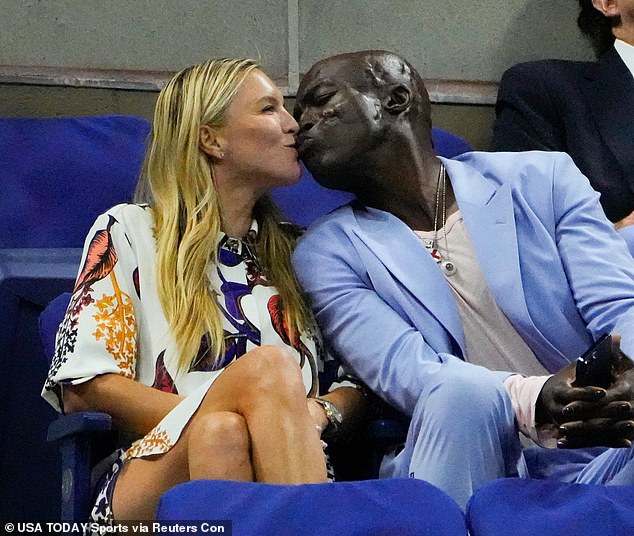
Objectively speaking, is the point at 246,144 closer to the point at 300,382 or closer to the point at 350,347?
the point at 350,347

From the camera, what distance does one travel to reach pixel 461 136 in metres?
2.56

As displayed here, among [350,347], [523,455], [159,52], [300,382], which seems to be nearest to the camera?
[300,382]

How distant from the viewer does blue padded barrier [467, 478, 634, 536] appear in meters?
1.26

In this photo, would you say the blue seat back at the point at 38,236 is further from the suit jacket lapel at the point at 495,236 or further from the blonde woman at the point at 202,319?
the suit jacket lapel at the point at 495,236

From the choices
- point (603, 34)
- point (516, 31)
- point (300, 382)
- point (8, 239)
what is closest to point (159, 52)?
point (8, 239)

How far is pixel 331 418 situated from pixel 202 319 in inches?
8.9

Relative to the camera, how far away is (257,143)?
1861 millimetres

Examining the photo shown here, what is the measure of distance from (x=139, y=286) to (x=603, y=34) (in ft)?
4.36

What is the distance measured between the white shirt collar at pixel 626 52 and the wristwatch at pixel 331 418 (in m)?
1.19

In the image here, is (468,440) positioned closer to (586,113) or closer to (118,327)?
(118,327)

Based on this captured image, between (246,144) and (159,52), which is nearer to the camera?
(246,144)

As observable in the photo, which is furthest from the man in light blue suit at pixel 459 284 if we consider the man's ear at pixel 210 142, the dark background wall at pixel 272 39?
the dark background wall at pixel 272 39

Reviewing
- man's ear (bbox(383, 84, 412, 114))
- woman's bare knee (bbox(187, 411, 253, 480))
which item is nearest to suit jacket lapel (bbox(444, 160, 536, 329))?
man's ear (bbox(383, 84, 412, 114))

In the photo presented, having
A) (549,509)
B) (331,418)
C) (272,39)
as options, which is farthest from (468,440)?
→ (272,39)
